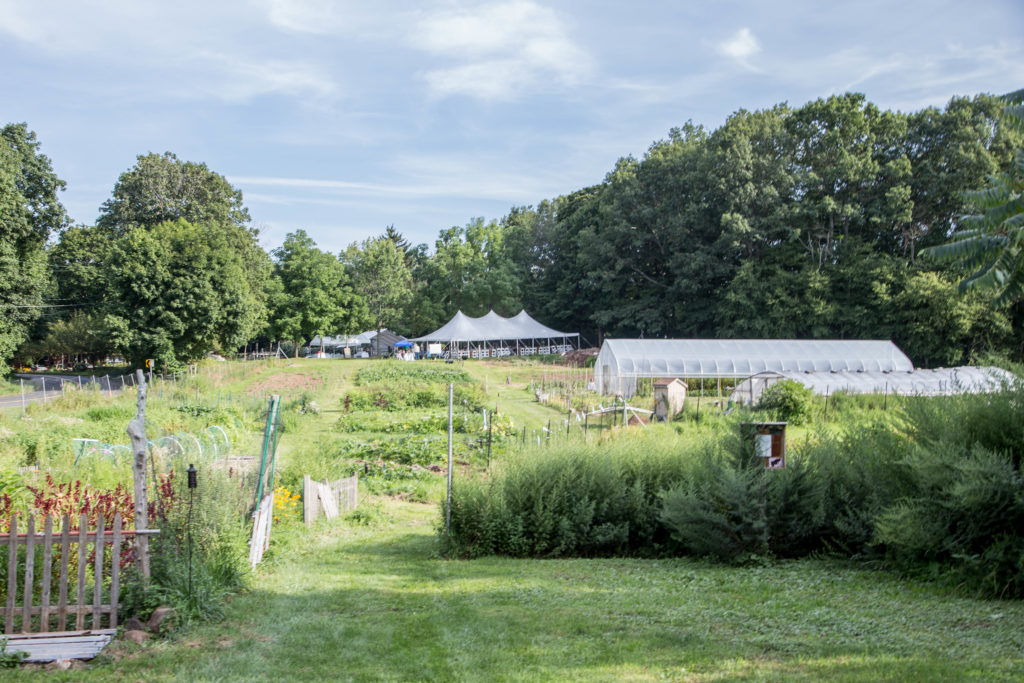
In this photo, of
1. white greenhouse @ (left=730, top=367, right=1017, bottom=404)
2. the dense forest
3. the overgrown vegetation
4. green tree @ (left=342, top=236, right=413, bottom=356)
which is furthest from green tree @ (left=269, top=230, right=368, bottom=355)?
the overgrown vegetation

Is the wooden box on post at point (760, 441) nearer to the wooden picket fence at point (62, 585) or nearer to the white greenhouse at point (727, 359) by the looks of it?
the wooden picket fence at point (62, 585)

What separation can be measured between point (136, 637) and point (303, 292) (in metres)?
57.0

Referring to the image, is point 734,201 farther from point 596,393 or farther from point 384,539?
point 384,539

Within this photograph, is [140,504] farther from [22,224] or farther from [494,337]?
[494,337]

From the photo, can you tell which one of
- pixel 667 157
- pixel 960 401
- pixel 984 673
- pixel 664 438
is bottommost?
pixel 984 673

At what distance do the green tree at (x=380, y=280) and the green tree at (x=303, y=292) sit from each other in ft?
38.6

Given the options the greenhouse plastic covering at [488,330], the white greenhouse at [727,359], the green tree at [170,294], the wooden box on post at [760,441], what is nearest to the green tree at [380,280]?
the greenhouse plastic covering at [488,330]

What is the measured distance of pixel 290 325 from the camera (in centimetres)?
5991

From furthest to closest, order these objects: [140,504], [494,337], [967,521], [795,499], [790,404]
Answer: [494,337] → [790,404] → [795,499] → [967,521] → [140,504]

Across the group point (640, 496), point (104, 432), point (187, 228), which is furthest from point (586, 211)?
point (640, 496)

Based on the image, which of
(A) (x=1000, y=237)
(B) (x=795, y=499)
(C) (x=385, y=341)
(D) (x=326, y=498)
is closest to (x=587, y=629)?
(B) (x=795, y=499)

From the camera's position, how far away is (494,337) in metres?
62.6

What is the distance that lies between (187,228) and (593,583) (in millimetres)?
41019

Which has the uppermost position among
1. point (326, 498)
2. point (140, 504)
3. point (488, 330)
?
point (488, 330)
